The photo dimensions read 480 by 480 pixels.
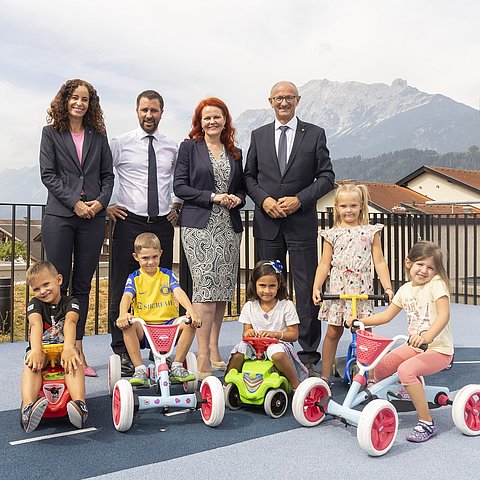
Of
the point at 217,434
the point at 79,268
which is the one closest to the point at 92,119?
the point at 79,268

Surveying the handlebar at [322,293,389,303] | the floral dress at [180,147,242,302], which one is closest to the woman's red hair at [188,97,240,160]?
the floral dress at [180,147,242,302]

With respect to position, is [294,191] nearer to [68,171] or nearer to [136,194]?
[136,194]

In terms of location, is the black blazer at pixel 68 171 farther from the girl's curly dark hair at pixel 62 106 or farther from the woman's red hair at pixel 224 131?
the woman's red hair at pixel 224 131

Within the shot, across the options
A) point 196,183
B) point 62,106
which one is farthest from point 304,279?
point 62,106

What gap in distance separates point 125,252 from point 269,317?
113 centimetres

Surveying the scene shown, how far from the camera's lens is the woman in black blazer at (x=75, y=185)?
368cm

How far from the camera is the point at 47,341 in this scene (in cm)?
305

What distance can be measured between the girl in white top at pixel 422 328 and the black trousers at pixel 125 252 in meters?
1.50

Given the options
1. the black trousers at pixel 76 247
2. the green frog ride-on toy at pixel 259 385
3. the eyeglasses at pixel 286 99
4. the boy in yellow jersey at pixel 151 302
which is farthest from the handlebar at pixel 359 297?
the black trousers at pixel 76 247

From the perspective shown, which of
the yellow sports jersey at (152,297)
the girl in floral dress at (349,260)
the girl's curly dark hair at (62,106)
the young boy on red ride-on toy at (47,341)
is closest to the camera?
the young boy on red ride-on toy at (47,341)

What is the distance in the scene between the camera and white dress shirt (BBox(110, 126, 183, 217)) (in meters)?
3.98

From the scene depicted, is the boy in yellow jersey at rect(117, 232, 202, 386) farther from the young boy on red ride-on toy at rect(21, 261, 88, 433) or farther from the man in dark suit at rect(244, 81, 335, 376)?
the man in dark suit at rect(244, 81, 335, 376)

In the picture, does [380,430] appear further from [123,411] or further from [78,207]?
[78,207]

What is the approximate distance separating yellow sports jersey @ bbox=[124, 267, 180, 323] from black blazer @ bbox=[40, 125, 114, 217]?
62 cm
